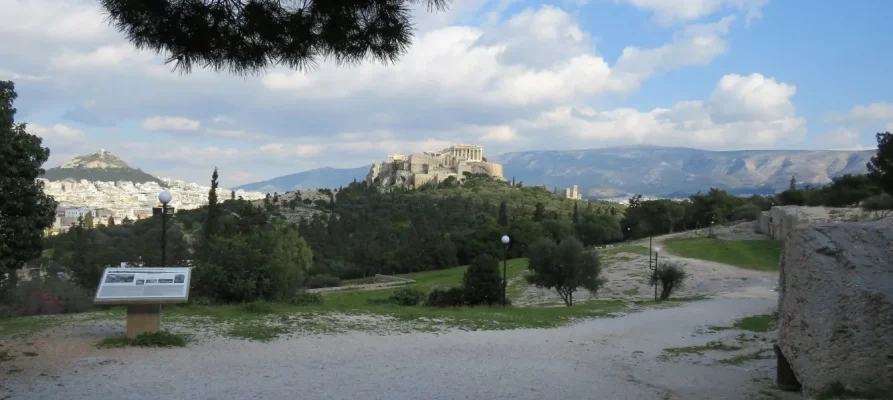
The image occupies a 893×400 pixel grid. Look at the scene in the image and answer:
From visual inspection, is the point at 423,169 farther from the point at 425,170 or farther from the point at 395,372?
the point at 395,372

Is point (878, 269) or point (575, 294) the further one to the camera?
point (575, 294)

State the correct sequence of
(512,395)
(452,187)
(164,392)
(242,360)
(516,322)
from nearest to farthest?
(164,392), (512,395), (242,360), (516,322), (452,187)

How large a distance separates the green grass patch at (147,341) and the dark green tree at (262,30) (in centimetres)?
564

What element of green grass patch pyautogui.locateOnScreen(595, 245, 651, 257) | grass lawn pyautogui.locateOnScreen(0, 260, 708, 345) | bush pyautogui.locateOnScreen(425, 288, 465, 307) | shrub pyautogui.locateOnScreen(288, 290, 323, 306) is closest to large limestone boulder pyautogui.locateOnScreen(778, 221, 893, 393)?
grass lawn pyautogui.locateOnScreen(0, 260, 708, 345)

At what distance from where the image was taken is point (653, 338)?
579 inches

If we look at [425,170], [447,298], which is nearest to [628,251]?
[447,298]

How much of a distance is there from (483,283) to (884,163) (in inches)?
923

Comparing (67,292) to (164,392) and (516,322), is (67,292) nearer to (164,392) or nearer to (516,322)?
(516,322)

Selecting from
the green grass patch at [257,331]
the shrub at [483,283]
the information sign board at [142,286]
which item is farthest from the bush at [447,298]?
the information sign board at [142,286]

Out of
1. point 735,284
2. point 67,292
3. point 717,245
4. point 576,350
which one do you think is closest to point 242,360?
point 576,350

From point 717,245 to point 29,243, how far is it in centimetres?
4834

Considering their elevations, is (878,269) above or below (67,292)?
above

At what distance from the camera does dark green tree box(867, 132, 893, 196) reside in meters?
34.0

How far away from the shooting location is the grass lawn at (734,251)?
149 ft
